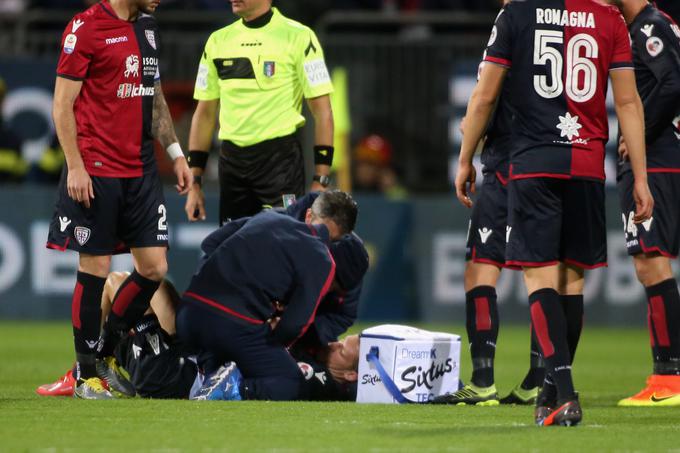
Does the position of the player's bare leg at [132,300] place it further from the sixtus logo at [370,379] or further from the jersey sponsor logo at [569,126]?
the jersey sponsor logo at [569,126]

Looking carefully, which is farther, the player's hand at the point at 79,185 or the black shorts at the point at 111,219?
the black shorts at the point at 111,219

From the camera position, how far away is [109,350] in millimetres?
8547

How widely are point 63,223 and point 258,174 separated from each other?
77.5 inches

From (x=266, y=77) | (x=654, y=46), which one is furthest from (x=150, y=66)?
(x=654, y=46)

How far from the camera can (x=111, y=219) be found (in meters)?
8.12

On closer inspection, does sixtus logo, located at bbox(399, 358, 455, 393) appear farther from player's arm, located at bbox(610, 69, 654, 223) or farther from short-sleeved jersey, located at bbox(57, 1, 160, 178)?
short-sleeved jersey, located at bbox(57, 1, 160, 178)

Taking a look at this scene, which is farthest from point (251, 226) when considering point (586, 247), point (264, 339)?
point (586, 247)

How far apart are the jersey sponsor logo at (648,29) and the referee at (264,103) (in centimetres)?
230

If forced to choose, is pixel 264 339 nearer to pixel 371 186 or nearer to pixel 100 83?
pixel 100 83

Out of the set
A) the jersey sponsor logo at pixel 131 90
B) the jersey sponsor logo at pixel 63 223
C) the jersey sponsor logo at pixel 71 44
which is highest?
the jersey sponsor logo at pixel 71 44

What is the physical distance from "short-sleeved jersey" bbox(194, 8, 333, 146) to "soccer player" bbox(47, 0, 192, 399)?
52.0 inches

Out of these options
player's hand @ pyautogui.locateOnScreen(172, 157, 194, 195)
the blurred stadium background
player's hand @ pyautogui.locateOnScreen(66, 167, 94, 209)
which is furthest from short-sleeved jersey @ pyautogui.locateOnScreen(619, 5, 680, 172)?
the blurred stadium background

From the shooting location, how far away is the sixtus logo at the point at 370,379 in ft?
27.1

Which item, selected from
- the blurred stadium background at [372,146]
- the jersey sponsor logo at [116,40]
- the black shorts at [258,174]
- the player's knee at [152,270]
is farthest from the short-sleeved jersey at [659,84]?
the blurred stadium background at [372,146]
